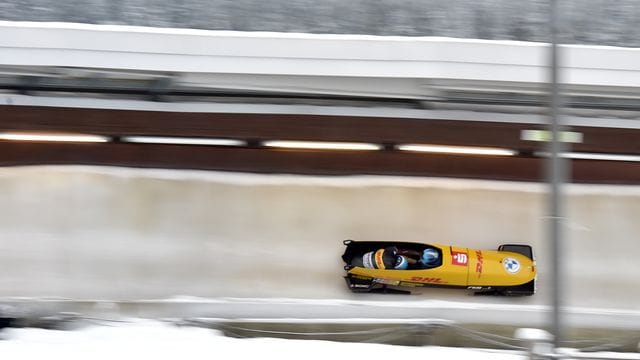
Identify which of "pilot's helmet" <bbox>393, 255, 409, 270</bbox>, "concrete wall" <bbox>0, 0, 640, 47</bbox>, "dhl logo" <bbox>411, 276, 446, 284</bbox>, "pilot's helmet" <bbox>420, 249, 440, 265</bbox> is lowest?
"dhl logo" <bbox>411, 276, 446, 284</bbox>

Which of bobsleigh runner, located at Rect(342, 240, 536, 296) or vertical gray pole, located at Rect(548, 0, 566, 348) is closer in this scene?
vertical gray pole, located at Rect(548, 0, 566, 348)

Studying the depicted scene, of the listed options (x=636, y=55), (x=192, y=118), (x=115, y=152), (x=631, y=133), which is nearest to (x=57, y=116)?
(x=115, y=152)

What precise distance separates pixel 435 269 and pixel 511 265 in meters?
0.67

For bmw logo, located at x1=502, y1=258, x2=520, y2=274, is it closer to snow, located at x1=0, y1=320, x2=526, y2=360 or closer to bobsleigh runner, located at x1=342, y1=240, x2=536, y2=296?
A: bobsleigh runner, located at x1=342, y1=240, x2=536, y2=296

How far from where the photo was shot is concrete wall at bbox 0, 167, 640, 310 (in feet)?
16.7

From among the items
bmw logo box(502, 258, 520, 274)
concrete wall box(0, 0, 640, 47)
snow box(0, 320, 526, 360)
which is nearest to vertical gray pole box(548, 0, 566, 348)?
snow box(0, 320, 526, 360)

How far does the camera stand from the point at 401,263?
476cm

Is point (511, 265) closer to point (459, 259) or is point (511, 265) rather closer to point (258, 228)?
point (459, 259)

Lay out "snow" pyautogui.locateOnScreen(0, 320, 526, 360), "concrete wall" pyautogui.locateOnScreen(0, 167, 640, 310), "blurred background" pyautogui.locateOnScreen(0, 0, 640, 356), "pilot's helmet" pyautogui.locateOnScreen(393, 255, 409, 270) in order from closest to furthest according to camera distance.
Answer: "snow" pyautogui.locateOnScreen(0, 320, 526, 360)
"blurred background" pyautogui.locateOnScreen(0, 0, 640, 356)
"pilot's helmet" pyautogui.locateOnScreen(393, 255, 409, 270)
"concrete wall" pyautogui.locateOnScreen(0, 167, 640, 310)

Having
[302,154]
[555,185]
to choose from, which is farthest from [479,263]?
[555,185]

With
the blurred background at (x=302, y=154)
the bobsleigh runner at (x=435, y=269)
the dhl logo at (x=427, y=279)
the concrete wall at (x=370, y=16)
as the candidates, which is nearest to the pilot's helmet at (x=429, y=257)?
the bobsleigh runner at (x=435, y=269)

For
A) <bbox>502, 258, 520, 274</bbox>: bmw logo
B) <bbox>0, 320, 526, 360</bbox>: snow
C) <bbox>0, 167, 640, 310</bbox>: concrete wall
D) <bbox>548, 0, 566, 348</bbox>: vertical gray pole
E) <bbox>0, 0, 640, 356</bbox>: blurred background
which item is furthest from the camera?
<bbox>0, 167, 640, 310</bbox>: concrete wall

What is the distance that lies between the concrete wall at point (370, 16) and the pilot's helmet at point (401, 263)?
1765mm

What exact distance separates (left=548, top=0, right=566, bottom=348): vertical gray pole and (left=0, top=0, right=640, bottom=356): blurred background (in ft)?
1.20
